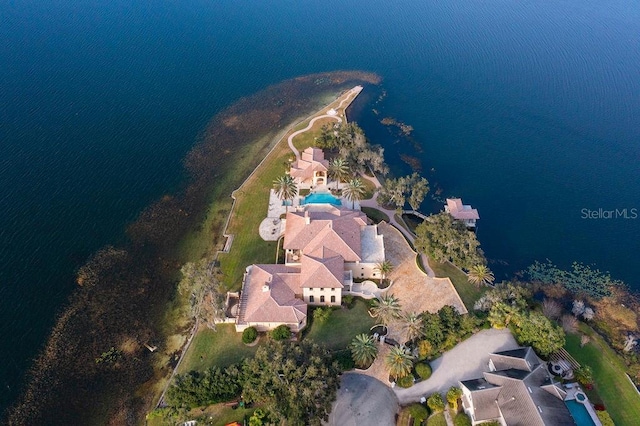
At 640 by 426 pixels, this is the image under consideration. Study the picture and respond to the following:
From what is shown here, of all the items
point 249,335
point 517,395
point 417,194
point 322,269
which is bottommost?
point 249,335

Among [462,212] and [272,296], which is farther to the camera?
[462,212]

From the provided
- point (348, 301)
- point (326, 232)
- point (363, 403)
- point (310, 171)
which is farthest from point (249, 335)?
point (310, 171)

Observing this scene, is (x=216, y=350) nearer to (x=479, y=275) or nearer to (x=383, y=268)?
(x=383, y=268)

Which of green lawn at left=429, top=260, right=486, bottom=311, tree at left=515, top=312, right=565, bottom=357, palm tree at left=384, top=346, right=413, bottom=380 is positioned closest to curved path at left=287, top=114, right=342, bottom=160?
green lawn at left=429, top=260, right=486, bottom=311

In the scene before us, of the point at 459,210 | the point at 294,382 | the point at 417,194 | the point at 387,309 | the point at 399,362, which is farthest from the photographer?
the point at 459,210

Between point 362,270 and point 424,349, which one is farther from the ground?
point 362,270

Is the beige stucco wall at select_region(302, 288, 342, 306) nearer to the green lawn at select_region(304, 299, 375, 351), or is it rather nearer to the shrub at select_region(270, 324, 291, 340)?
the green lawn at select_region(304, 299, 375, 351)

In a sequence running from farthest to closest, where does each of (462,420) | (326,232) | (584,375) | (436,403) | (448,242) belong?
1. (326,232)
2. (448,242)
3. (584,375)
4. (436,403)
5. (462,420)
